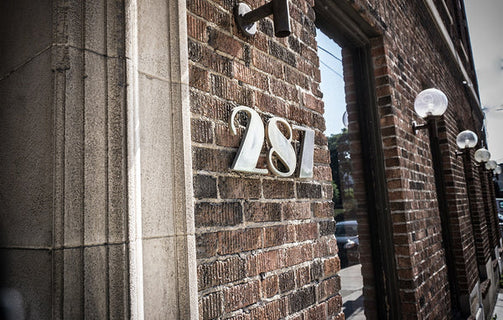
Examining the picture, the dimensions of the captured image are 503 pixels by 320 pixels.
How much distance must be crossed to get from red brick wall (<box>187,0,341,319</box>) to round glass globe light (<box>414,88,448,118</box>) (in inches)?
74.3

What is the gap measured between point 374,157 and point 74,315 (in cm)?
248

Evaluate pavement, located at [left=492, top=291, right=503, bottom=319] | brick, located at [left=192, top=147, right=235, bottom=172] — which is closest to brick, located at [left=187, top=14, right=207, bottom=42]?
brick, located at [left=192, top=147, right=235, bottom=172]

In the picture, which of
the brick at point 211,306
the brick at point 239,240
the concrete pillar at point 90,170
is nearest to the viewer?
the concrete pillar at point 90,170

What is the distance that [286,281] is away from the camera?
1318 millimetres

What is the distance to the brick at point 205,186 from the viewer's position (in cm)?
103

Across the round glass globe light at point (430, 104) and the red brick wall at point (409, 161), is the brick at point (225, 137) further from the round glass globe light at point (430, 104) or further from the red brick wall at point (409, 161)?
the round glass globe light at point (430, 104)

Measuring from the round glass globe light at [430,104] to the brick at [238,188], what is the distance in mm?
2460

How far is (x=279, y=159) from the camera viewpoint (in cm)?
134

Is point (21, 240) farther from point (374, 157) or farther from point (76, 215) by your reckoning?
point (374, 157)

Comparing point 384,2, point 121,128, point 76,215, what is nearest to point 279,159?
point 121,128

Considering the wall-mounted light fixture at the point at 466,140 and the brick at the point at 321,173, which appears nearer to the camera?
the brick at the point at 321,173

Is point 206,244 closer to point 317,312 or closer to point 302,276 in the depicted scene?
point 302,276

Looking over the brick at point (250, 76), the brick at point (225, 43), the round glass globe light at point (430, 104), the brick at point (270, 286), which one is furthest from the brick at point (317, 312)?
the round glass globe light at point (430, 104)

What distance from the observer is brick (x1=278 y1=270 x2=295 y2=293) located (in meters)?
1.29
